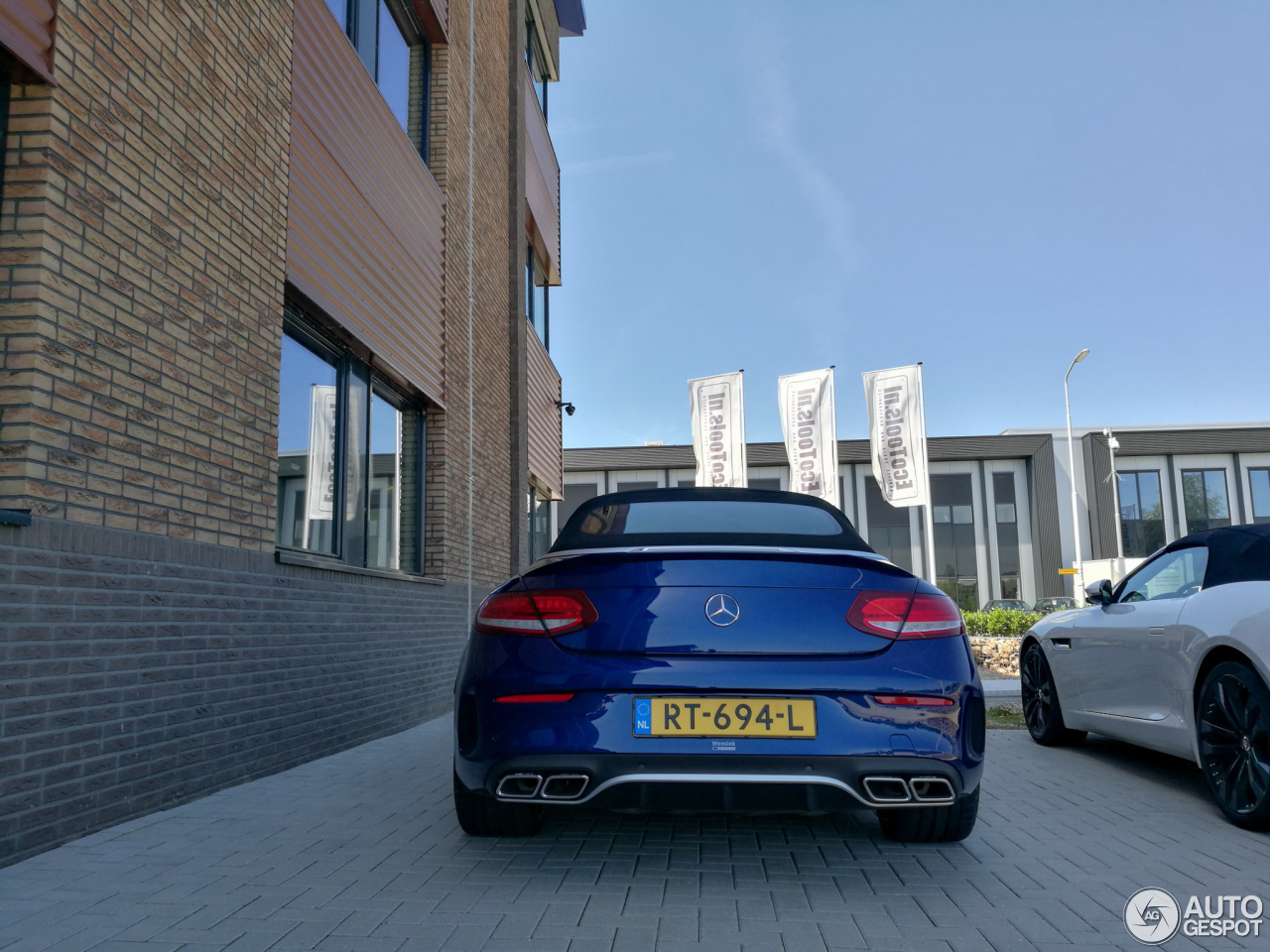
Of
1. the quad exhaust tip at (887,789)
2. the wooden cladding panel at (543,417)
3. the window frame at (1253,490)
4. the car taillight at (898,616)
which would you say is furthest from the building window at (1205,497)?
the quad exhaust tip at (887,789)

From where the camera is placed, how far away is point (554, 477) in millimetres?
18234

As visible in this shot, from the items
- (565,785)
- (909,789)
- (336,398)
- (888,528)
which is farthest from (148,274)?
(888,528)

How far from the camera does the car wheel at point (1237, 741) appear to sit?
404 centimetres

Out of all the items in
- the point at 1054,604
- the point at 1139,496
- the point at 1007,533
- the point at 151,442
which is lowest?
the point at 1054,604

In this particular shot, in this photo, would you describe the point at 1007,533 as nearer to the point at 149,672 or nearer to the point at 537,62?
the point at 537,62

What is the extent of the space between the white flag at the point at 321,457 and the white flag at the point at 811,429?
713 inches

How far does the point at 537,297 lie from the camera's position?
1775cm

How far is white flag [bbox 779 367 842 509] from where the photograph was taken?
24625mm

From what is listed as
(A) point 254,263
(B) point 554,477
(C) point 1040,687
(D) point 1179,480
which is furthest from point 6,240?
(D) point 1179,480

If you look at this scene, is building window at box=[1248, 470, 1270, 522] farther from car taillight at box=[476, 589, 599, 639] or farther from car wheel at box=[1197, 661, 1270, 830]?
car taillight at box=[476, 589, 599, 639]

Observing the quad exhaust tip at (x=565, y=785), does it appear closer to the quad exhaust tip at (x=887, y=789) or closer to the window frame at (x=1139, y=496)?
the quad exhaust tip at (x=887, y=789)

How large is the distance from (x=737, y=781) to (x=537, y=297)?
50.5 feet

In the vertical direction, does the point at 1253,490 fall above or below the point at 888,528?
above

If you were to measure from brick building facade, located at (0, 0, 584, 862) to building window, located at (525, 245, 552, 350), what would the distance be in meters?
6.14
